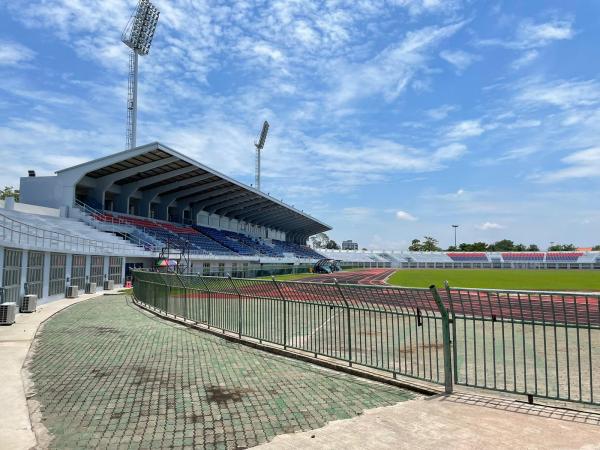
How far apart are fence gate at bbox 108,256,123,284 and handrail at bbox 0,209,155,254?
2.80 feet

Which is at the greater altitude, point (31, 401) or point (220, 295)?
point (220, 295)

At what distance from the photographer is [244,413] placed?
583cm

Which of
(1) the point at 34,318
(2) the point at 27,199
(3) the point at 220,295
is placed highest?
(2) the point at 27,199

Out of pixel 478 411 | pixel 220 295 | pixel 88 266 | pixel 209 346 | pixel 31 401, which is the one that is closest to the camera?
pixel 478 411

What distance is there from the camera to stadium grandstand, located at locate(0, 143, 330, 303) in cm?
2061

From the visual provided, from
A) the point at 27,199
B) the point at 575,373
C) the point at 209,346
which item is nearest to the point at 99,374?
the point at 209,346

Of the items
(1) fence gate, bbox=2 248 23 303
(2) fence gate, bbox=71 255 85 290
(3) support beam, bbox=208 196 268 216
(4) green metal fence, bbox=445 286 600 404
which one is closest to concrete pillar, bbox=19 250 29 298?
(1) fence gate, bbox=2 248 23 303

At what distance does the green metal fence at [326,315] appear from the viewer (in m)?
7.47

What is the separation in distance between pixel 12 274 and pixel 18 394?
1285cm

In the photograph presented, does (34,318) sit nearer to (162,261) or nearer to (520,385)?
(520,385)

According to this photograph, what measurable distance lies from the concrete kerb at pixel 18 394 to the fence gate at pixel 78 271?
41.2 feet

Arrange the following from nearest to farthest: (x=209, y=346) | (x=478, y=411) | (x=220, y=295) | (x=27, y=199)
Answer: (x=478, y=411) → (x=209, y=346) → (x=220, y=295) → (x=27, y=199)

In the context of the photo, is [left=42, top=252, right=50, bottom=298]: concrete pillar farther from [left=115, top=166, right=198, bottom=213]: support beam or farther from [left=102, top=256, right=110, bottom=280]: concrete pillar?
[left=115, top=166, right=198, bottom=213]: support beam

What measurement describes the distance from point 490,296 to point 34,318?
15380 mm
